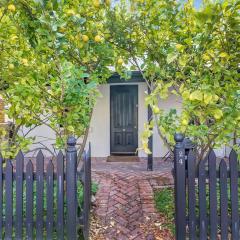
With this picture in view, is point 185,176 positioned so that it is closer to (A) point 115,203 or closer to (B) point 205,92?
(B) point 205,92

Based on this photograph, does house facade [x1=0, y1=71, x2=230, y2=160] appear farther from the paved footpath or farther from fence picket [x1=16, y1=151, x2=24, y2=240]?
fence picket [x1=16, y1=151, x2=24, y2=240]

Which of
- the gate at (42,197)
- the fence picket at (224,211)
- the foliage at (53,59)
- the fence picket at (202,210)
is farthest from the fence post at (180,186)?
the foliage at (53,59)

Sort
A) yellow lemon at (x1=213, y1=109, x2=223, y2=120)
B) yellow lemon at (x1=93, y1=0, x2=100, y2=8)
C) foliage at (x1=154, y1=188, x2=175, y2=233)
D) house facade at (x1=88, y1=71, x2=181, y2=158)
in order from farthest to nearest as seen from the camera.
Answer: house facade at (x1=88, y1=71, x2=181, y2=158), foliage at (x1=154, y1=188, x2=175, y2=233), yellow lemon at (x1=93, y1=0, x2=100, y2=8), yellow lemon at (x1=213, y1=109, x2=223, y2=120)

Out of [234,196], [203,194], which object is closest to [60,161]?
[203,194]

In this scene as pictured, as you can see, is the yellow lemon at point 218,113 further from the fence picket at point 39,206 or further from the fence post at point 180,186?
the fence picket at point 39,206

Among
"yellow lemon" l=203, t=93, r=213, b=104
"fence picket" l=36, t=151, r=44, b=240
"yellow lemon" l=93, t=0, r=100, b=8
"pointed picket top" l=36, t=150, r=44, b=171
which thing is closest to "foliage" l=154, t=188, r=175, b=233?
"fence picket" l=36, t=151, r=44, b=240

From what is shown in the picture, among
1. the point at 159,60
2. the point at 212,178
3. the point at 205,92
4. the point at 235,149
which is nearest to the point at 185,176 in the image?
the point at 212,178

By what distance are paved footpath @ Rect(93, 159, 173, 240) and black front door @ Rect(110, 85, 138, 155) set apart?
3.50 meters

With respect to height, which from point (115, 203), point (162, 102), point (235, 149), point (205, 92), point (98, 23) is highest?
point (98, 23)

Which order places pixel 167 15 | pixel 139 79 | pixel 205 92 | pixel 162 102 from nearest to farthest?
pixel 205 92 < pixel 167 15 < pixel 139 79 < pixel 162 102

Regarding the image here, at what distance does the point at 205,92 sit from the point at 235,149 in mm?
1110

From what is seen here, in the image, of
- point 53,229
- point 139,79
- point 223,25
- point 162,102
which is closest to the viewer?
point 223,25

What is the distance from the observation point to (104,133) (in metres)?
9.73

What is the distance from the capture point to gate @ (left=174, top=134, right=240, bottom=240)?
3.00 metres
